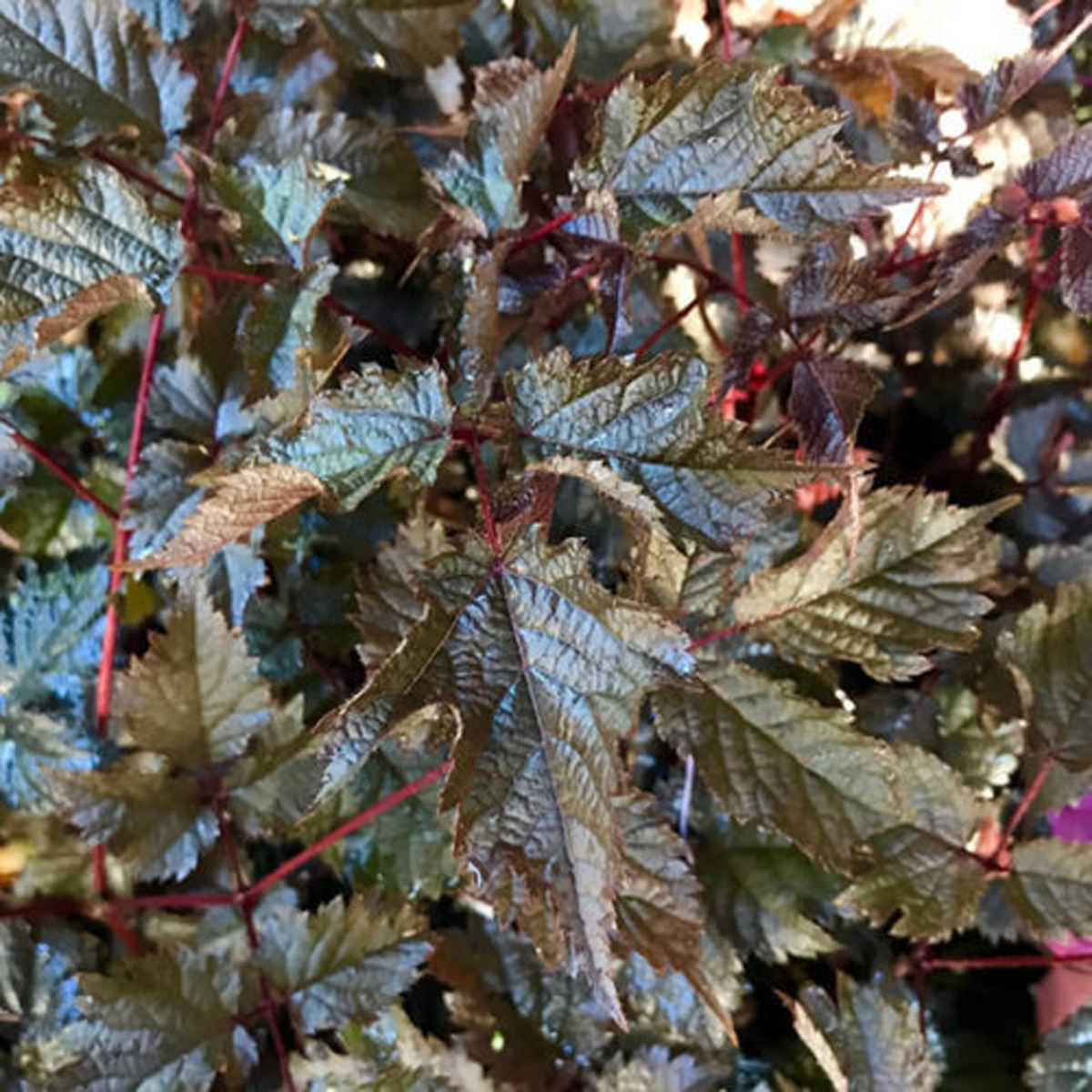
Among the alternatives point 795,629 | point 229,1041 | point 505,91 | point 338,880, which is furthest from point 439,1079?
point 505,91

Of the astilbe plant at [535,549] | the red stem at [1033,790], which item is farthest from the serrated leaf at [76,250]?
the red stem at [1033,790]

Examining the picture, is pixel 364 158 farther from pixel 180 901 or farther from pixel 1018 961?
pixel 1018 961

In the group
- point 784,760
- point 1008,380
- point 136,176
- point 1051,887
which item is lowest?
point 1051,887

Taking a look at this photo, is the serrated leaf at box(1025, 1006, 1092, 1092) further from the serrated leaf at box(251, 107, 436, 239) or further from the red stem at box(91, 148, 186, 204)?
the red stem at box(91, 148, 186, 204)

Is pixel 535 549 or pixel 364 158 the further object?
pixel 364 158

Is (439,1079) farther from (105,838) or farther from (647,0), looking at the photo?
(647,0)

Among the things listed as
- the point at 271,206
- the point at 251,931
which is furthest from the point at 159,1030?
the point at 271,206

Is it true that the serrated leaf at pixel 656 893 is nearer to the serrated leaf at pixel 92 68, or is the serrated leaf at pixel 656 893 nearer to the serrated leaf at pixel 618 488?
the serrated leaf at pixel 618 488
